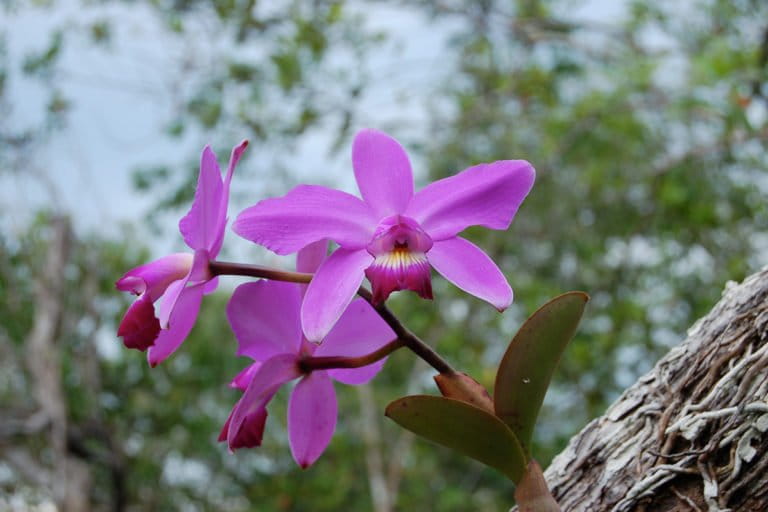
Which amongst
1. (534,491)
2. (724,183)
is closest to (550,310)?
(534,491)

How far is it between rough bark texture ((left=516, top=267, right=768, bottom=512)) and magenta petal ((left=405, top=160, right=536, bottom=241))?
0.19 m

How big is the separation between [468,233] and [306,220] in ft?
9.25

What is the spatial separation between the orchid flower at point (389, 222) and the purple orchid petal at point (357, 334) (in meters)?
0.06

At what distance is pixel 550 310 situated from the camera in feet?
1.57

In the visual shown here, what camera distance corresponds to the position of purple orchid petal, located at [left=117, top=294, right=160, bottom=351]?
49 centimetres

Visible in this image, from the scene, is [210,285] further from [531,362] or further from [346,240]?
[531,362]

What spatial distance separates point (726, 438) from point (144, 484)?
4010mm

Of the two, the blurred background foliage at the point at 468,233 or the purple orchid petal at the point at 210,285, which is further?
the blurred background foliage at the point at 468,233

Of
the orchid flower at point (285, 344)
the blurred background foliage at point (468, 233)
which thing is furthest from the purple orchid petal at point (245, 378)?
the blurred background foliage at point (468, 233)

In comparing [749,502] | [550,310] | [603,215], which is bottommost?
[749,502]

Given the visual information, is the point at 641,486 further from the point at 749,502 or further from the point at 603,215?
the point at 603,215

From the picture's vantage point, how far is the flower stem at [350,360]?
515 millimetres

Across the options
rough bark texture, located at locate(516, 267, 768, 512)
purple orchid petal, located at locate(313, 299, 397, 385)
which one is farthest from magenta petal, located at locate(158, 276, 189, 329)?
rough bark texture, located at locate(516, 267, 768, 512)

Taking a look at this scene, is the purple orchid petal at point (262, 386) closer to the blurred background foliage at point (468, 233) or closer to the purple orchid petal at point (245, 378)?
the purple orchid petal at point (245, 378)
